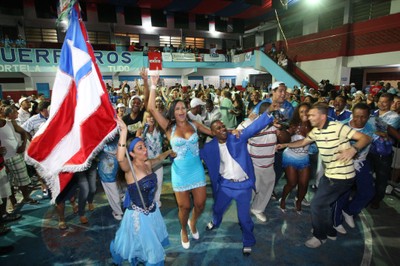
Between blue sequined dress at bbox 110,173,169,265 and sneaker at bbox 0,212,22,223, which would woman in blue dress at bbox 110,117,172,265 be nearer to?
blue sequined dress at bbox 110,173,169,265

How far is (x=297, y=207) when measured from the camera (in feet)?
13.8

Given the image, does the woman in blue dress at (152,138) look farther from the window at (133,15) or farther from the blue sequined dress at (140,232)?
the window at (133,15)

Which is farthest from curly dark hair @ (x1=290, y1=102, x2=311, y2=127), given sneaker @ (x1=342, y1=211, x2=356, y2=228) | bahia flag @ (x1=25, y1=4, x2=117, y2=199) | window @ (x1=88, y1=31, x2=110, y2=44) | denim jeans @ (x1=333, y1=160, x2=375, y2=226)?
window @ (x1=88, y1=31, x2=110, y2=44)

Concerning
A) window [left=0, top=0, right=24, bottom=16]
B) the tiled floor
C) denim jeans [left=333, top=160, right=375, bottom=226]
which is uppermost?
window [left=0, top=0, right=24, bottom=16]

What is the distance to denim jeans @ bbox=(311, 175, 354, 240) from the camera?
9.78 feet

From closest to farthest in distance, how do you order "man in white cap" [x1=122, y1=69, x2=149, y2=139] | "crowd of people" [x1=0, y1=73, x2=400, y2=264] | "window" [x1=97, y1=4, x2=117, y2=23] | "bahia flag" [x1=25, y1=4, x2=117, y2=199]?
"bahia flag" [x1=25, y1=4, x2=117, y2=199] < "crowd of people" [x1=0, y1=73, x2=400, y2=264] < "man in white cap" [x1=122, y1=69, x2=149, y2=139] < "window" [x1=97, y1=4, x2=117, y2=23]

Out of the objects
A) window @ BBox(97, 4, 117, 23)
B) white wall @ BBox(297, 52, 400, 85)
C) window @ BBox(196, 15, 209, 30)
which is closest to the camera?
white wall @ BBox(297, 52, 400, 85)

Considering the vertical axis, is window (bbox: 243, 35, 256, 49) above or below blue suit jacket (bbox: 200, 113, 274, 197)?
above

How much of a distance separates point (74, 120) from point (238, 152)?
189 centimetres

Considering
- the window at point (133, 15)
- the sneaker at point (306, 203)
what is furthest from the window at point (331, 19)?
the sneaker at point (306, 203)

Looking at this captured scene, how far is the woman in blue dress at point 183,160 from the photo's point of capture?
310 centimetres

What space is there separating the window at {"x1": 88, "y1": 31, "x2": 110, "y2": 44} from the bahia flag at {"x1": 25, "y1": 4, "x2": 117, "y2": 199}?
2283cm

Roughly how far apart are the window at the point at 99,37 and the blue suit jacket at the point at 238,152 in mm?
23055

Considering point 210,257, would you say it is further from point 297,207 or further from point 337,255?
point 297,207
